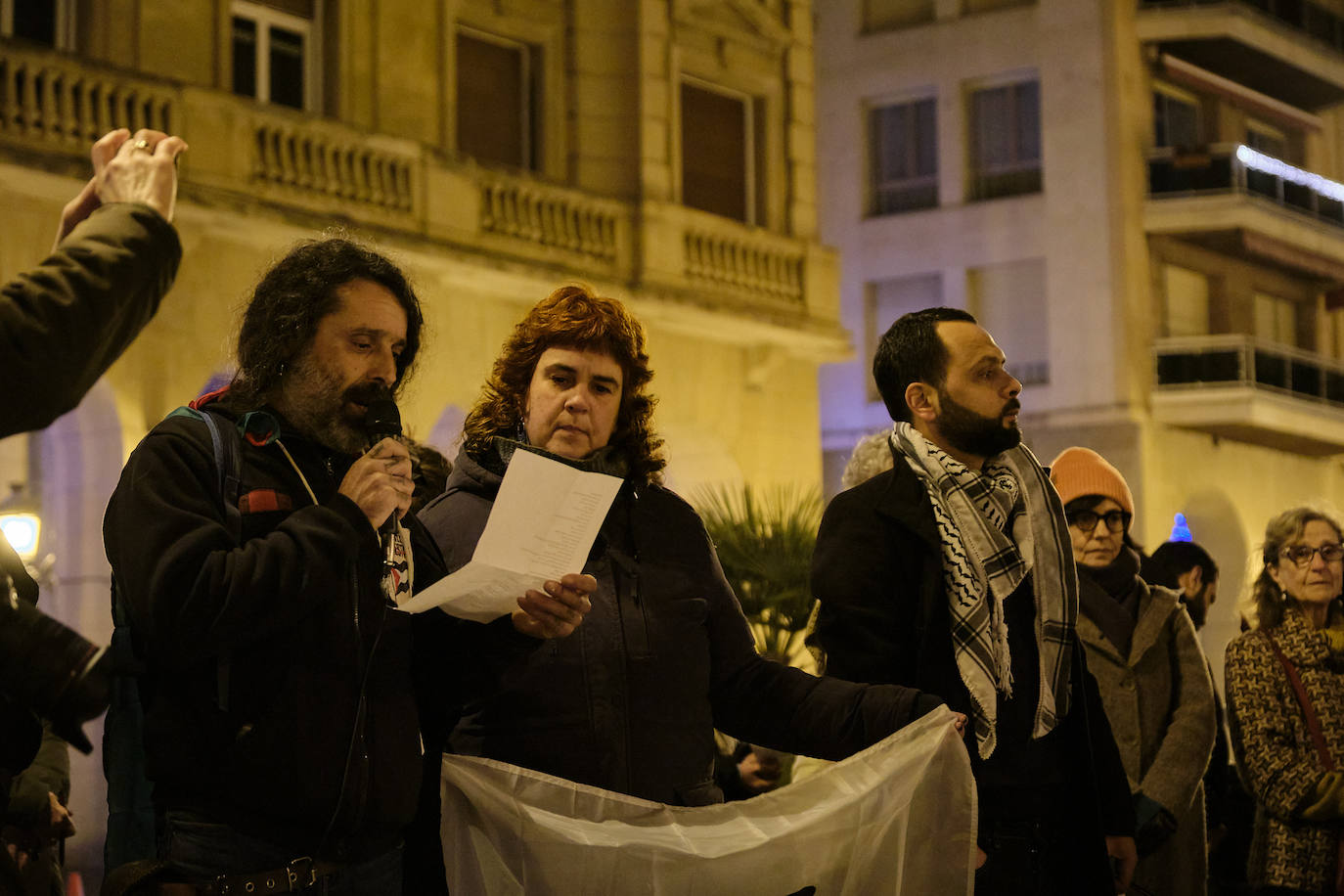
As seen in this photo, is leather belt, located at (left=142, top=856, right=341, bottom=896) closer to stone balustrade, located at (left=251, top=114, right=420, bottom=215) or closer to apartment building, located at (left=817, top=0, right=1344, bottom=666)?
stone balustrade, located at (left=251, top=114, right=420, bottom=215)

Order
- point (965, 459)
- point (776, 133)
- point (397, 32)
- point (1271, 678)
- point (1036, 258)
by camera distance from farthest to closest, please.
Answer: point (1036, 258) → point (776, 133) → point (397, 32) → point (1271, 678) → point (965, 459)

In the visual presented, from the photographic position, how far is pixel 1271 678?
6469 mm

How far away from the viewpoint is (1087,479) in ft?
21.4

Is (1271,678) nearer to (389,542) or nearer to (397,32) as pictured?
(389,542)

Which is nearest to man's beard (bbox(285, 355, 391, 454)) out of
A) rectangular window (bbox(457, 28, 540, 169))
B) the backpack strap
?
the backpack strap

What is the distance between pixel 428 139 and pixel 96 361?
47.2 feet

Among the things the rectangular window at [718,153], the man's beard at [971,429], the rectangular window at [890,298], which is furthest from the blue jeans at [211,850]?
the rectangular window at [890,298]

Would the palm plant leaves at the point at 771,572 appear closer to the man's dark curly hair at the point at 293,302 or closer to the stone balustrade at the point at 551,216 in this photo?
the stone balustrade at the point at 551,216

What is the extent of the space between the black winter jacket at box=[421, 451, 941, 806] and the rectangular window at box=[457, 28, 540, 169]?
13.2 metres

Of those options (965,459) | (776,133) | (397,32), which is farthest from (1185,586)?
(776,133)

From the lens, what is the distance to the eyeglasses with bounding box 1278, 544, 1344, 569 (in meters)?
6.88

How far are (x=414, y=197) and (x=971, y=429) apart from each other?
1186 cm

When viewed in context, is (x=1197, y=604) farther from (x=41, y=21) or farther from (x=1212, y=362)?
(x=1212, y=362)

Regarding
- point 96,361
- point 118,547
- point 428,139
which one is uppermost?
point 428,139
